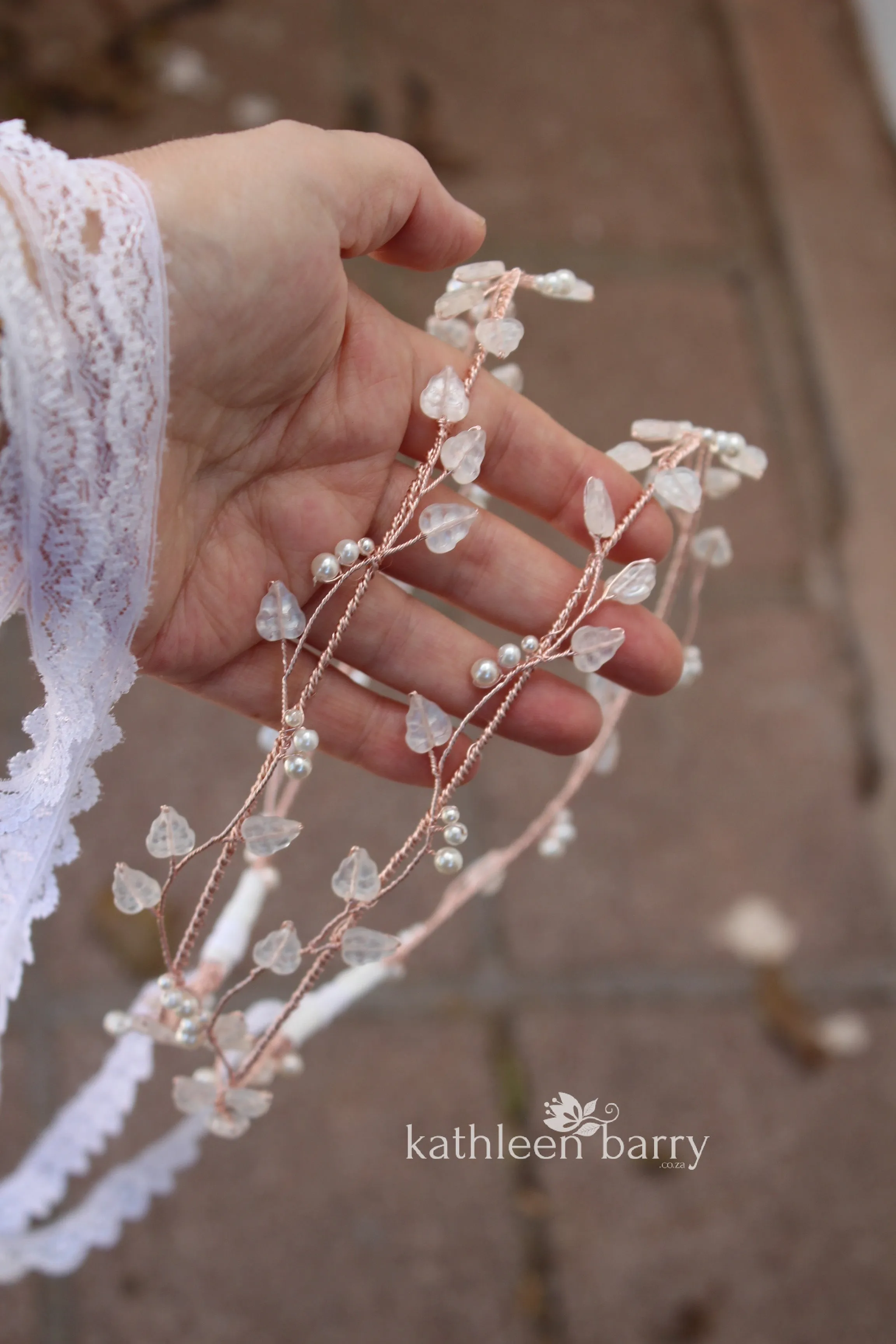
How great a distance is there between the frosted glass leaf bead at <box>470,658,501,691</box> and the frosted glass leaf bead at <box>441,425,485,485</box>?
12 cm

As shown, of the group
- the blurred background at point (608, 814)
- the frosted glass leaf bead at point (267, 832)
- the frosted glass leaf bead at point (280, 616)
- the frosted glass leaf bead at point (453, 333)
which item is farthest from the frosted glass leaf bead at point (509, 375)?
the blurred background at point (608, 814)

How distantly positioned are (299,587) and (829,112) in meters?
1.46

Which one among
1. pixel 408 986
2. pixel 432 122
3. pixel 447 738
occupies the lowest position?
pixel 408 986

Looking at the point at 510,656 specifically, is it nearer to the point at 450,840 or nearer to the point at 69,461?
the point at 450,840

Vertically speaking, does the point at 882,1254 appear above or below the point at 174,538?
below

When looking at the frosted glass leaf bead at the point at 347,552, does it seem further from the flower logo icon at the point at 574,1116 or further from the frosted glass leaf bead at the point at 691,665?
the flower logo icon at the point at 574,1116

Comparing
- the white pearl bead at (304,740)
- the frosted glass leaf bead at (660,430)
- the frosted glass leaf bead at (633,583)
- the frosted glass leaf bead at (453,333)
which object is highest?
the frosted glass leaf bead at (453,333)

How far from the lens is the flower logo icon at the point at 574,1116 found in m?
1.20

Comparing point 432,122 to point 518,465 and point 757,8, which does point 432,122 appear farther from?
point 518,465

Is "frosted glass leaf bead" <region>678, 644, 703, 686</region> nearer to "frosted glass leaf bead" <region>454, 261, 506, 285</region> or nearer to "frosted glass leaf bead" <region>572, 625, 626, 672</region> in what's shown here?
"frosted glass leaf bead" <region>572, 625, 626, 672</region>

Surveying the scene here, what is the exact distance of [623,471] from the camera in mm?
839

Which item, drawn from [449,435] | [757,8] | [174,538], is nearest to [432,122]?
[757,8]

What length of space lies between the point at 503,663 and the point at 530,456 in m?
0.15

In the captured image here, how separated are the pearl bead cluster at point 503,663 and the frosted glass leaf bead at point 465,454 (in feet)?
0.37
